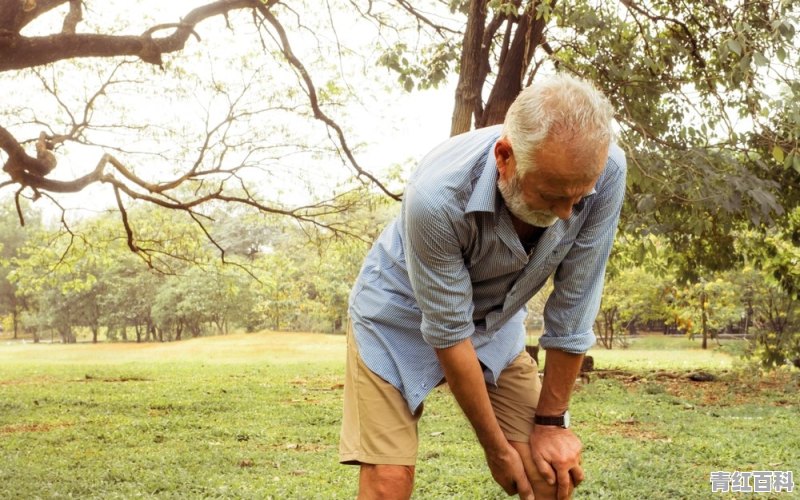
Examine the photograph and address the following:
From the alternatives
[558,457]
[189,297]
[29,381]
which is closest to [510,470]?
[558,457]

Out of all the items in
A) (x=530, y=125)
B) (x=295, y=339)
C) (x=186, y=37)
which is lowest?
(x=295, y=339)

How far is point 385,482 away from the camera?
7.54 feet

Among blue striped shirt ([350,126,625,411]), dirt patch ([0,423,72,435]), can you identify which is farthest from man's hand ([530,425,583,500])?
dirt patch ([0,423,72,435])

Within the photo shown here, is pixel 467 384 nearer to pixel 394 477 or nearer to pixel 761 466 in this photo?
pixel 394 477

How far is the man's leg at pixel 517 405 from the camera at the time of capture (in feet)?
8.27

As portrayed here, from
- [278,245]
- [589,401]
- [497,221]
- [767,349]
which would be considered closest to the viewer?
[497,221]

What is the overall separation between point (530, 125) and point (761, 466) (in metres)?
4.71

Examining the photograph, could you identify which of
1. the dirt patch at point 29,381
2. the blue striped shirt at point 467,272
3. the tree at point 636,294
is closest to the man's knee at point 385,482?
the blue striped shirt at point 467,272

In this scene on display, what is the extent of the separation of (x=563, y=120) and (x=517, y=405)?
109cm

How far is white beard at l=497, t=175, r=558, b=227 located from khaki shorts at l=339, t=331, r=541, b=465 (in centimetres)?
67

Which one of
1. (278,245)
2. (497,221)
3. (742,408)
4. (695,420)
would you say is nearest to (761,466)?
(695,420)

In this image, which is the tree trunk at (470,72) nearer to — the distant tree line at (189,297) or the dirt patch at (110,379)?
the dirt patch at (110,379)

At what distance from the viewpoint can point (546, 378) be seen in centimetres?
243

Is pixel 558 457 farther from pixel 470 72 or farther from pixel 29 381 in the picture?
pixel 29 381
